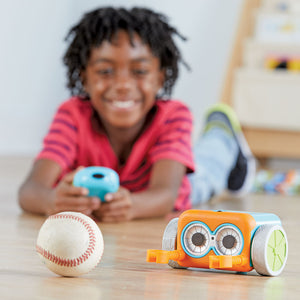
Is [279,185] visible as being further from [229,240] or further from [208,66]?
[208,66]

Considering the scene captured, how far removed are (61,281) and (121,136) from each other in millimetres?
803

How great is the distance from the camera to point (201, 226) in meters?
0.76

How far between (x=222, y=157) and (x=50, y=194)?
28.6 inches

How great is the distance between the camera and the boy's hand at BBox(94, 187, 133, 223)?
1.24 m

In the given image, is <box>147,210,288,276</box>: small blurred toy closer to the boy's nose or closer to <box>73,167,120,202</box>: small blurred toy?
<box>73,167,120,202</box>: small blurred toy

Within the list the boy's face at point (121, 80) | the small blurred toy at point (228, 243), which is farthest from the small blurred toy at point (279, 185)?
the small blurred toy at point (228, 243)

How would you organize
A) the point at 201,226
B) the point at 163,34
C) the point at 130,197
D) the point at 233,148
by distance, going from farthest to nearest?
the point at 233,148, the point at 163,34, the point at 130,197, the point at 201,226

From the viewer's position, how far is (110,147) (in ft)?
4.77

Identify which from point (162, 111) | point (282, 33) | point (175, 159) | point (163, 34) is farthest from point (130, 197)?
point (282, 33)

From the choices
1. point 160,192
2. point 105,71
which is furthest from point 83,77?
point 160,192

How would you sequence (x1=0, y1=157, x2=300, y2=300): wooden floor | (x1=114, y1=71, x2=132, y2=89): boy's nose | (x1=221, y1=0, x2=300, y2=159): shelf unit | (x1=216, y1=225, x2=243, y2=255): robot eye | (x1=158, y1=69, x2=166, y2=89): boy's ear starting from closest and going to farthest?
(x1=0, y1=157, x2=300, y2=300): wooden floor < (x1=216, y1=225, x2=243, y2=255): robot eye < (x1=114, y1=71, x2=132, y2=89): boy's nose < (x1=158, y1=69, x2=166, y2=89): boy's ear < (x1=221, y1=0, x2=300, y2=159): shelf unit

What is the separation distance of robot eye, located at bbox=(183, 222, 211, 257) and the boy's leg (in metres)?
0.98

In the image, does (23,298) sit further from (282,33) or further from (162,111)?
(282,33)

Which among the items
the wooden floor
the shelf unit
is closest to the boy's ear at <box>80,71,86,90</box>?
the wooden floor
